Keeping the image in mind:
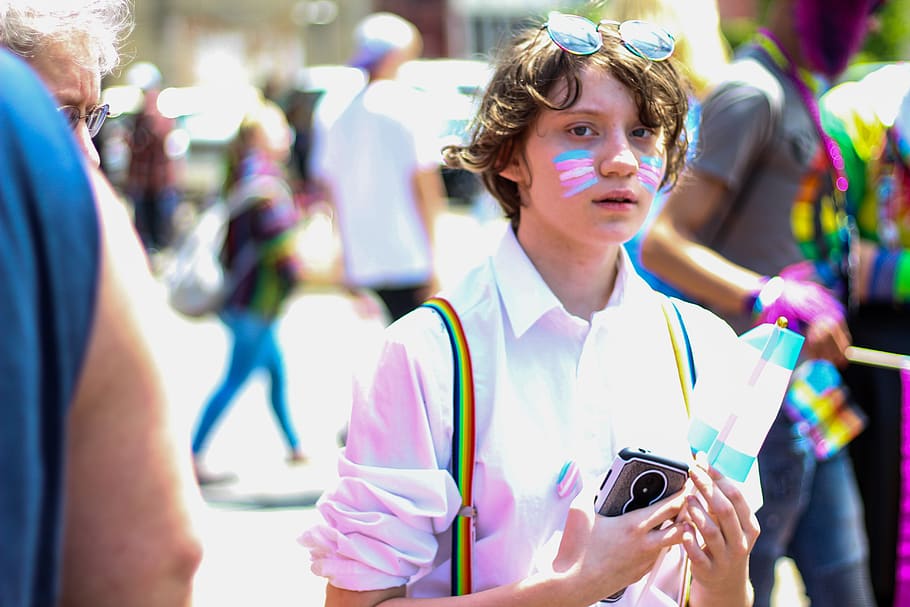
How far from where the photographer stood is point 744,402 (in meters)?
1.86

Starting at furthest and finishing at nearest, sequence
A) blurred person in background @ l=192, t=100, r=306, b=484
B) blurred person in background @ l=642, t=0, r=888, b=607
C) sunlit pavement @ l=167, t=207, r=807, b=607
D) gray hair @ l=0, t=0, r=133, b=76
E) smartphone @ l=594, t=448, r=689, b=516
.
A: blurred person in background @ l=192, t=100, r=306, b=484, sunlit pavement @ l=167, t=207, r=807, b=607, blurred person in background @ l=642, t=0, r=888, b=607, gray hair @ l=0, t=0, r=133, b=76, smartphone @ l=594, t=448, r=689, b=516

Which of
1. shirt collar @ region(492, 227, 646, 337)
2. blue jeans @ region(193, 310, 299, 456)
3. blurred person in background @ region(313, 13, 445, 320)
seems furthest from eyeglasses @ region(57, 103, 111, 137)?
blue jeans @ region(193, 310, 299, 456)

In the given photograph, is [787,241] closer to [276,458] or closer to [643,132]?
[643,132]

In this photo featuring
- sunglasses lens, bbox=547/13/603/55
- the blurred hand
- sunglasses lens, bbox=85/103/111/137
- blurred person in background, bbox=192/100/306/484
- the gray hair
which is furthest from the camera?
blurred person in background, bbox=192/100/306/484

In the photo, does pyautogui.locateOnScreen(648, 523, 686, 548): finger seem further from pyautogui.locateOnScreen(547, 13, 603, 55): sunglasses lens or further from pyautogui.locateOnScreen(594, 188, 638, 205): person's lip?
pyautogui.locateOnScreen(547, 13, 603, 55): sunglasses lens

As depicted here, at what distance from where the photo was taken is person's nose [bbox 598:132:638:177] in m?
2.02

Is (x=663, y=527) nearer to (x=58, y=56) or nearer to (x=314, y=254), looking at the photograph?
(x=58, y=56)

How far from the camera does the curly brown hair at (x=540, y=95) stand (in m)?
2.07

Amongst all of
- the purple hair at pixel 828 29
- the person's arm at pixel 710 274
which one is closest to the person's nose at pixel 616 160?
the person's arm at pixel 710 274

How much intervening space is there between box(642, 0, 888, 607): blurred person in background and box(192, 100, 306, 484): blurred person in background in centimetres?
331

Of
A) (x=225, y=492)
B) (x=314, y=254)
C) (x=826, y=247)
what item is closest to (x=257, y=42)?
(x=314, y=254)

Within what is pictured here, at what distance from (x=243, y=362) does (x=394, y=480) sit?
4510 mm

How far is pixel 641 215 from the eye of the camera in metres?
2.06

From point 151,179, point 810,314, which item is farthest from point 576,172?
point 151,179
